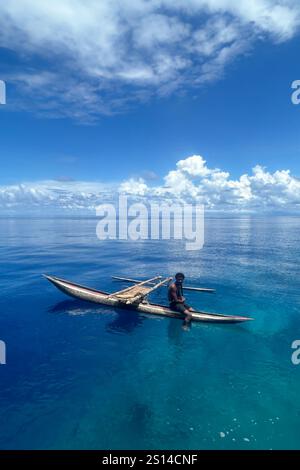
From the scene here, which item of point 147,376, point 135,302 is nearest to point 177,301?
point 135,302

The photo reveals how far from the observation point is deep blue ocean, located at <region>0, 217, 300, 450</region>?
11.1m

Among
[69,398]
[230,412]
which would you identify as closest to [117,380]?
[69,398]

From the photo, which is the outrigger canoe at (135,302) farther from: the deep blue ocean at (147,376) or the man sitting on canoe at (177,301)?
the deep blue ocean at (147,376)

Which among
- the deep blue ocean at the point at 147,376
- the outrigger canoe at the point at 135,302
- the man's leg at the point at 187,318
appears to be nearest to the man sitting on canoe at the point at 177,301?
the man's leg at the point at 187,318

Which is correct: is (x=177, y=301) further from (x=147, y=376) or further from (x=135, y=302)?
(x=147, y=376)

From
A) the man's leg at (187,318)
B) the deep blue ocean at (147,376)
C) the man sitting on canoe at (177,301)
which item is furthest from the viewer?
the man sitting on canoe at (177,301)

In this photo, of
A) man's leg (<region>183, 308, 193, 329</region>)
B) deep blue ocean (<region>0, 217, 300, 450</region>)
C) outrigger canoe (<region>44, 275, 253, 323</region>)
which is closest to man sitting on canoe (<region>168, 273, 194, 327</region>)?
man's leg (<region>183, 308, 193, 329</region>)

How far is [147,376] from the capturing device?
14.7 metres

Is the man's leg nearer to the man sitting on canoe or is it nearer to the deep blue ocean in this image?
the man sitting on canoe

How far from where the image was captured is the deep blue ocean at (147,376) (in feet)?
36.4

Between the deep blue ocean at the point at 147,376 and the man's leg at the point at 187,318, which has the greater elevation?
the man's leg at the point at 187,318
